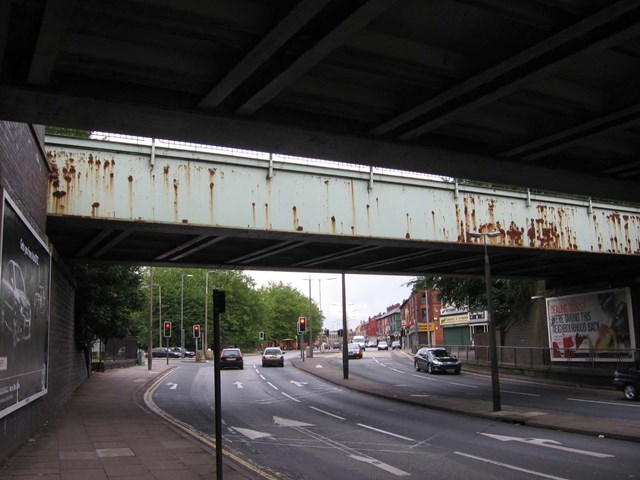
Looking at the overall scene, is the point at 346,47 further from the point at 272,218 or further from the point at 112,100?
the point at 272,218

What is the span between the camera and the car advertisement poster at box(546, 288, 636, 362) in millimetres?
27906

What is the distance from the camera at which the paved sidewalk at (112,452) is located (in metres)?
9.52

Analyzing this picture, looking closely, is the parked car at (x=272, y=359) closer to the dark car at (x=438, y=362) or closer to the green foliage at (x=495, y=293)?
the dark car at (x=438, y=362)

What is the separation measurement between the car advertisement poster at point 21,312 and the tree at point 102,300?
12.0 meters

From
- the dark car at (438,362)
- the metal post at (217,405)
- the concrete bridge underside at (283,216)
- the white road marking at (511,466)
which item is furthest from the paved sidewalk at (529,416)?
the dark car at (438,362)

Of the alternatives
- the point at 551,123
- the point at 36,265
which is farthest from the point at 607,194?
the point at 36,265

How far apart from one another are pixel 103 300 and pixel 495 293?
24.4m

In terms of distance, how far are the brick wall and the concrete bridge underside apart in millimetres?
1124

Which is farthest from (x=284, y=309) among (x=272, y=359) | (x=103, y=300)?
(x=103, y=300)

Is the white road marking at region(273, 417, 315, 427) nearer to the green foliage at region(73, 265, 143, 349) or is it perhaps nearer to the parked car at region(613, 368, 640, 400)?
the green foliage at region(73, 265, 143, 349)

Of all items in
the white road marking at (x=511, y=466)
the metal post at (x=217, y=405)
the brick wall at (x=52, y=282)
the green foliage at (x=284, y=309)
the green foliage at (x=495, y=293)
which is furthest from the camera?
the green foliage at (x=284, y=309)

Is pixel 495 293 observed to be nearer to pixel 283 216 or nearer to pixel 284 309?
pixel 283 216

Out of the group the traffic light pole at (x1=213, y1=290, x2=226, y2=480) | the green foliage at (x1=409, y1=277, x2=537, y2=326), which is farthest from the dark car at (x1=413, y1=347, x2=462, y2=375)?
the traffic light pole at (x1=213, y1=290, x2=226, y2=480)

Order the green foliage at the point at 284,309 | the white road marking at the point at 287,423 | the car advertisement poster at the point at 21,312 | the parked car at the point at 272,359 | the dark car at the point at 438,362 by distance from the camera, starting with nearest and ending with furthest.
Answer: the car advertisement poster at the point at 21,312 → the white road marking at the point at 287,423 → the dark car at the point at 438,362 → the parked car at the point at 272,359 → the green foliage at the point at 284,309
